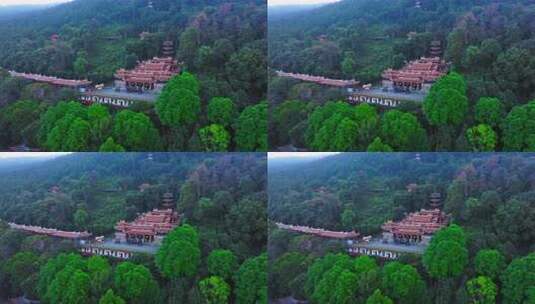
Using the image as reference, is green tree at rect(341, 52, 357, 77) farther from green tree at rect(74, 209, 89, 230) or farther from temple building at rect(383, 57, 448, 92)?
green tree at rect(74, 209, 89, 230)

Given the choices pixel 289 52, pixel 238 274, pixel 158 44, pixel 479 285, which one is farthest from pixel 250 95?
pixel 479 285

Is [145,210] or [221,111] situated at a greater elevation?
[221,111]

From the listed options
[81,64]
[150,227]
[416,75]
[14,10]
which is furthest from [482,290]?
[14,10]

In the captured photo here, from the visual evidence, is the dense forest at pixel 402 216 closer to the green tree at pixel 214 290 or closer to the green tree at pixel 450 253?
→ the green tree at pixel 450 253

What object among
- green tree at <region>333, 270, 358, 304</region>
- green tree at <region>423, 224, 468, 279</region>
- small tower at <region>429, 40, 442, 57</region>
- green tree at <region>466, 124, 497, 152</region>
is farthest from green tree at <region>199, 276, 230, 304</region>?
small tower at <region>429, 40, 442, 57</region>

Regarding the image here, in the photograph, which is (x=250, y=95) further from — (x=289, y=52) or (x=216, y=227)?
(x=216, y=227)

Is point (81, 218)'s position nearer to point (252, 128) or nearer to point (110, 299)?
point (110, 299)
